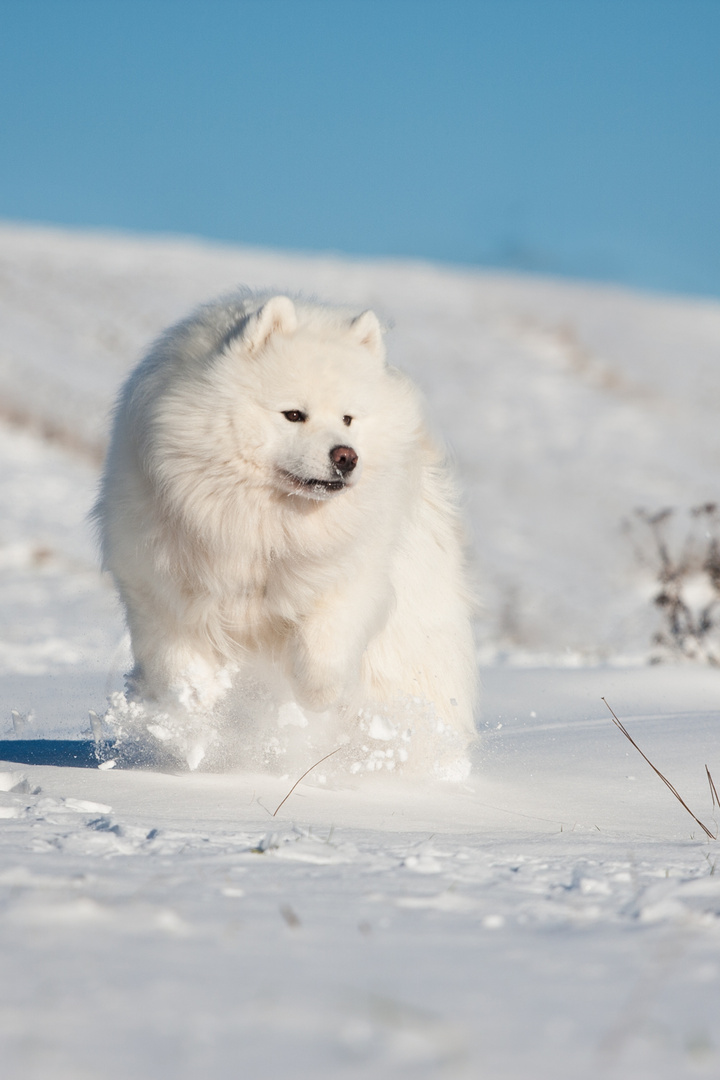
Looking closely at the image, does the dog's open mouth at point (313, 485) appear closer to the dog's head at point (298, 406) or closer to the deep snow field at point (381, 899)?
the dog's head at point (298, 406)

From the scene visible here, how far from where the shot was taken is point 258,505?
385cm

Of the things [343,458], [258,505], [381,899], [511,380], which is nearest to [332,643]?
[258,505]

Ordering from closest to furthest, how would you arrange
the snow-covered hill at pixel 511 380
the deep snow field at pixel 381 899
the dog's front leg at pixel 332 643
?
the deep snow field at pixel 381 899 < the dog's front leg at pixel 332 643 < the snow-covered hill at pixel 511 380

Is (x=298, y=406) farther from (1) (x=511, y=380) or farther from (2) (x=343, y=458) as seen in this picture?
(1) (x=511, y=380)

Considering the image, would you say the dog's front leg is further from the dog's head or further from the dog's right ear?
the dog's right ear

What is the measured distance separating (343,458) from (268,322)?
618 millimetres

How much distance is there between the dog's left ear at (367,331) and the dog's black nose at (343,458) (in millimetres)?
596

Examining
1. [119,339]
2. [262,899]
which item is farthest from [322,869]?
[119,339]

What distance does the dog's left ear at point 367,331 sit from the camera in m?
4.02

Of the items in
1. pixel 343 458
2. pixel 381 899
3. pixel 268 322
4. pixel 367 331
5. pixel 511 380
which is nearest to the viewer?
pixel 381 899

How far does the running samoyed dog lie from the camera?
374 cm

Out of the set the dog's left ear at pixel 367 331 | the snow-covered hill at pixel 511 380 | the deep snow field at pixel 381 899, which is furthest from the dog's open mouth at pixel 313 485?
the snow-covered hill at pixel 511 380

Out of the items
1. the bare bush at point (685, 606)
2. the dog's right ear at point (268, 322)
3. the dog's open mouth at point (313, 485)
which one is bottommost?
the bare bush at point (685, 606)

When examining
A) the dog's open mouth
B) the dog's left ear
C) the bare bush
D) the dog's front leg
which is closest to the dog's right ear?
the dog's left ear
